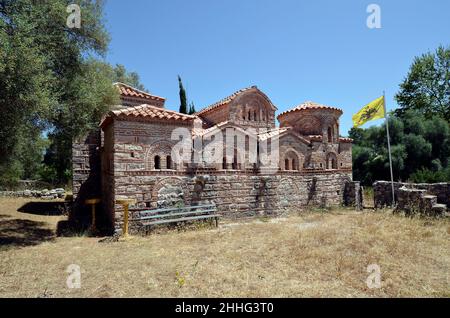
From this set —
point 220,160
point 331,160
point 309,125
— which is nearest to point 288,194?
point 331,160

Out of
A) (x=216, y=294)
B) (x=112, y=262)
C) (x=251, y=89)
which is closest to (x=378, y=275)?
(x=216, y=294)

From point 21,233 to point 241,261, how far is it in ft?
24.9

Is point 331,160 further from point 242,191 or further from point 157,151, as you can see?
point 157,151

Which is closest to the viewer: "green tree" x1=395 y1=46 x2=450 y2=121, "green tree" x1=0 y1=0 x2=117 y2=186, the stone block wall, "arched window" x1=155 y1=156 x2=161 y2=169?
"green tree" x1=0 y1=0 x2=117 y2=186

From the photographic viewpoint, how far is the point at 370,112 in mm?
13164

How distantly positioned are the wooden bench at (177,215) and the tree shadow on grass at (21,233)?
2.91 m

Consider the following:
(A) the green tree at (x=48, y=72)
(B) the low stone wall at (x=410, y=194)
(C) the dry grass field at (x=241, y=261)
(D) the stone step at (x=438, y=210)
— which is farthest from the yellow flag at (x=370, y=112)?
(A) the green tree at (x=48, y=72)

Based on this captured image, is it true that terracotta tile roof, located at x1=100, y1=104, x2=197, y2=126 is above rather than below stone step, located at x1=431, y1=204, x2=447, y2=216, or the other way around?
above

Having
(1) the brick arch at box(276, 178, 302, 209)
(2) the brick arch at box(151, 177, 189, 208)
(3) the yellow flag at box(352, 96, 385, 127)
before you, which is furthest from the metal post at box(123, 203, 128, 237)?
(3) the yellow flag at box(352, 96, 385, 127)

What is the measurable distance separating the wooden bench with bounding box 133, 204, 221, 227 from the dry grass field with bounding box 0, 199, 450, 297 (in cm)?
49

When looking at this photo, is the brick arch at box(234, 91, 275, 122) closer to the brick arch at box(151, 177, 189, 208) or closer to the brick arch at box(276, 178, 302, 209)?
the brick arch at box(276, 178, 302, 209)

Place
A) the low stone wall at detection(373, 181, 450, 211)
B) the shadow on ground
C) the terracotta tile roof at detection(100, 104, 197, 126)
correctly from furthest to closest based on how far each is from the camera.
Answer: the shadow on ground
the low stone wall at detection(373, 181, 450, 211)
the terracotta tile roof at detection(100, 104, 197, 126)

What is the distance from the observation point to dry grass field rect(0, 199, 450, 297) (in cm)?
467

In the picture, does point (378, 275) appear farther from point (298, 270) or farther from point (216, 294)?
point (216, 294)
